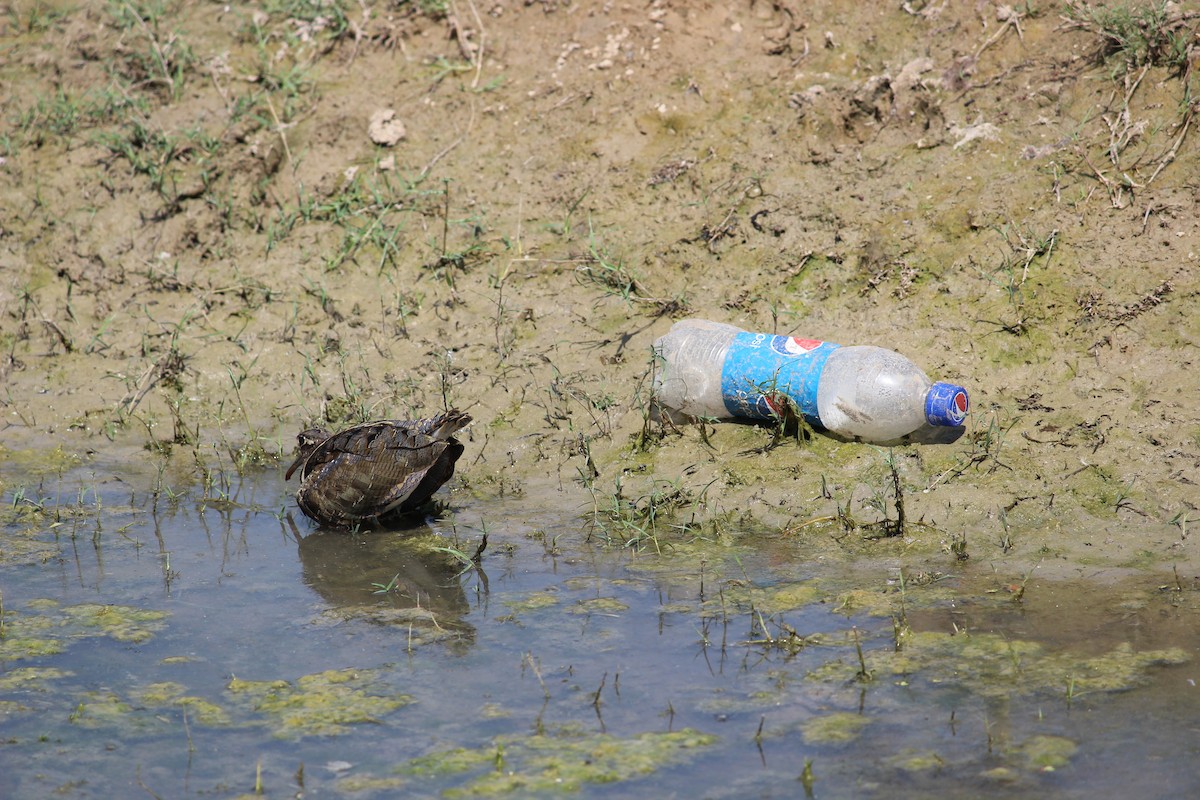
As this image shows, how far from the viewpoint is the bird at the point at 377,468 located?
16.2ft

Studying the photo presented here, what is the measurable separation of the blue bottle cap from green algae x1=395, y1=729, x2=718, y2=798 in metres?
1.99

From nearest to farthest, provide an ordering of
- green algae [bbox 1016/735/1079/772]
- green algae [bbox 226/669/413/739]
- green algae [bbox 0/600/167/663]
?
green algae [bbox 1016/735/1079/772] → green algae [bbox 226/669/413/739] → green algae [bbox 0/600/167/663]

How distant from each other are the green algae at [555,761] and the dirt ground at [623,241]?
1.52 m

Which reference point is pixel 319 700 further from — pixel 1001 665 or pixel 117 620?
pixel 1001 665

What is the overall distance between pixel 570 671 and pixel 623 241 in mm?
3226

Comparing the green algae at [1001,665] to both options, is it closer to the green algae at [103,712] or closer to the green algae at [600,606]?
the green algae at [600,606]

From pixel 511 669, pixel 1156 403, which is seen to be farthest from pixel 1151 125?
pixel 511 669

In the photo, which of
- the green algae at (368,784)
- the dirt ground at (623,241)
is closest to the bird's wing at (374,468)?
the dirt ground at (623,241)

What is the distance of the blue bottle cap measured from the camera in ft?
15.9

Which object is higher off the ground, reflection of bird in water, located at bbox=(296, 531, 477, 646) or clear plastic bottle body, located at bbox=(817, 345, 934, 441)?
clear plastic bottle body, located at bbox=(817, 345, 934, 441)

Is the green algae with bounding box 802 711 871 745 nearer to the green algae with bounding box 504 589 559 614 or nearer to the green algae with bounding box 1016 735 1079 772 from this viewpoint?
the green algae with bounding box 1016 735 1079 772

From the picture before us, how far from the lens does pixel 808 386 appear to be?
5148 millimetres

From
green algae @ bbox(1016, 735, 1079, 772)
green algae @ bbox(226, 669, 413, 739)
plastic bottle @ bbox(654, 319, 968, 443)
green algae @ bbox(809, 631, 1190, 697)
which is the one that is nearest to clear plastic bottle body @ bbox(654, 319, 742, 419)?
plastic bottle @ bbox(654, 319, 968, 443)

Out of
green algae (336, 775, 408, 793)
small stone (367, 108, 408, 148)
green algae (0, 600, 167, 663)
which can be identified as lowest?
green algae (336, 775, 408, 793)
